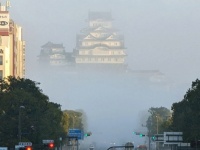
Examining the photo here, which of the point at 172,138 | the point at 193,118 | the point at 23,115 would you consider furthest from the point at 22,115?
the point at 172,138

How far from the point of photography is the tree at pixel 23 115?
459 ft

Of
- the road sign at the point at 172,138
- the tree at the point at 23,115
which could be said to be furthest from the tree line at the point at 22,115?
the road sign at the point at 172,138

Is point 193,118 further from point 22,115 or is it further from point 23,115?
point 22,115

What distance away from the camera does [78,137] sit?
614 ft

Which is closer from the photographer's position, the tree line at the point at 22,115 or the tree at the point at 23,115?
the tree line at the point at 22,115

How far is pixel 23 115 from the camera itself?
14288 centimetres

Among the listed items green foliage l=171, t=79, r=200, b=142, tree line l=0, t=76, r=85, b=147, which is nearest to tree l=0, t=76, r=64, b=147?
tree line l=0, t=76, r=85, b=147

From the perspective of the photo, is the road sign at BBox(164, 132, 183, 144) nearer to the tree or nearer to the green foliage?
the green foliage

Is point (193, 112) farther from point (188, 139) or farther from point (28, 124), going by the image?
point (28, 124)

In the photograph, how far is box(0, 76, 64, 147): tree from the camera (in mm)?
140000

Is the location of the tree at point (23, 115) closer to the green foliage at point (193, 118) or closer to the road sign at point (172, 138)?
the road sign at point (172, 138)

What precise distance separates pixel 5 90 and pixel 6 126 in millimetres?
17477

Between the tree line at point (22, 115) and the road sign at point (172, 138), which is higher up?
the tree line at point (22, 115)

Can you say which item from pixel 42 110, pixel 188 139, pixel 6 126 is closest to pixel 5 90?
pixel 42 110
